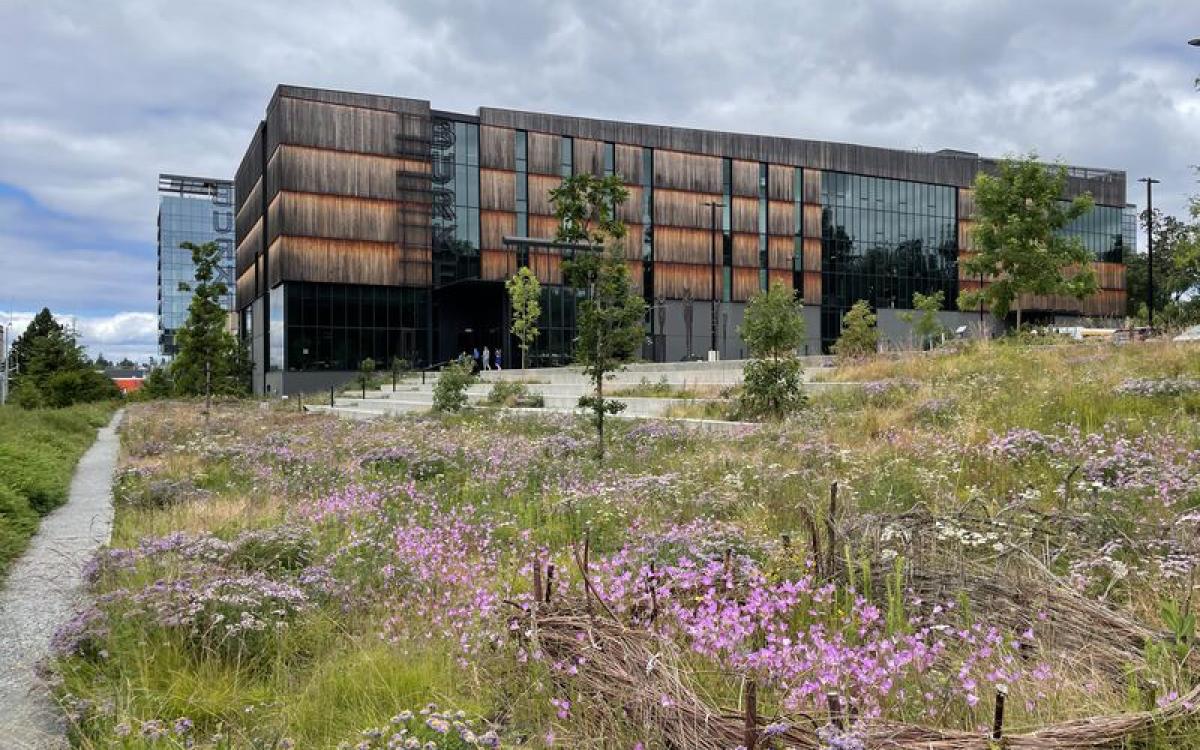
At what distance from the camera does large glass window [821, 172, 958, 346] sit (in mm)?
64688

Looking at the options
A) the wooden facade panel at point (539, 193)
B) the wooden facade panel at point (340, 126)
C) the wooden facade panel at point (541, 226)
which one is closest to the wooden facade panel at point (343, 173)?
the wooden facade panel at point (340, 126)

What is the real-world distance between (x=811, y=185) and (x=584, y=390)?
4764 centimetres

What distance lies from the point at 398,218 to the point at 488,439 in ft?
131

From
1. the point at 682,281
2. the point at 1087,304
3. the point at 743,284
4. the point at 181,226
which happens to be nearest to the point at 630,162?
the point at 682,281

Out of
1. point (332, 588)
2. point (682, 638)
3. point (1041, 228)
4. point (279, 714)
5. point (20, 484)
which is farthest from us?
point (1041, 228)

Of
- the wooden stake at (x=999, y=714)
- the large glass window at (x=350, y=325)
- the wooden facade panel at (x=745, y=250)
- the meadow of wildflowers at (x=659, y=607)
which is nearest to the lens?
the wooden stake at (x=999, y=714)

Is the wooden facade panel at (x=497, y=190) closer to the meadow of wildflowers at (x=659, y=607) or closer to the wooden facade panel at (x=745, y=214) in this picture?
the wooden facade panel at (x=745, y=214)

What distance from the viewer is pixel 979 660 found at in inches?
122

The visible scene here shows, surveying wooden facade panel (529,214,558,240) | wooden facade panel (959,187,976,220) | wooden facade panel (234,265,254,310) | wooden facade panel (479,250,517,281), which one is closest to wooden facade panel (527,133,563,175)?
wooden facade panel (529,214,558,240)

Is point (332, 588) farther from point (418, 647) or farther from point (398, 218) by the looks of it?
point (398, 218)

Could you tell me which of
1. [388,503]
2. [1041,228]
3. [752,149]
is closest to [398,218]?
[752,149]

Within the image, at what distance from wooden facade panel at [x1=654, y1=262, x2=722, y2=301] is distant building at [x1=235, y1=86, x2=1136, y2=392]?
0.17 metres

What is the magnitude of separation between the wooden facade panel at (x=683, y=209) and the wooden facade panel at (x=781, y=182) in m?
5.35

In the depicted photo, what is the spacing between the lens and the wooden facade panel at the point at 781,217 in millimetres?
61094
